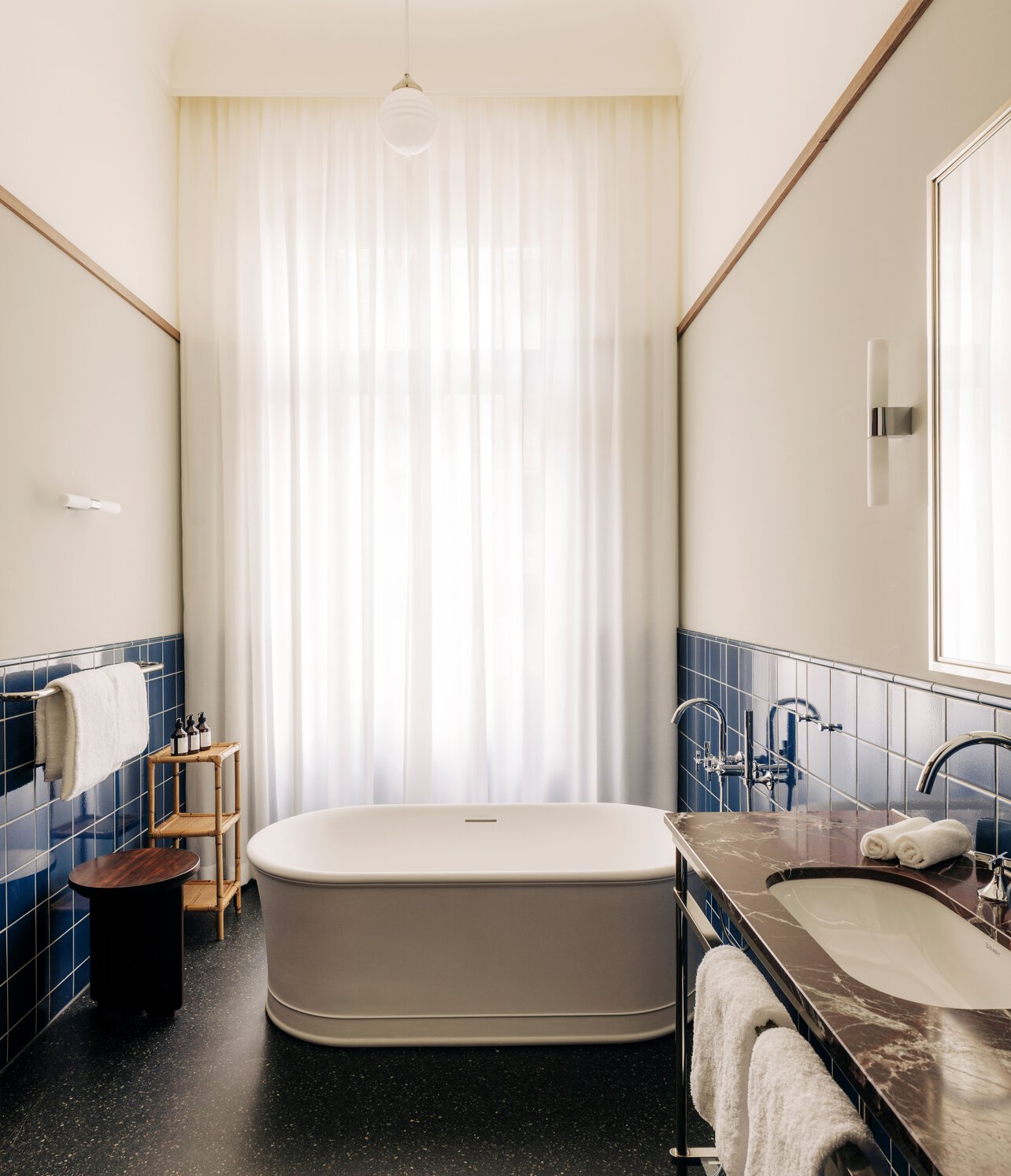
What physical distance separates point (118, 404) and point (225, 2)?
70.7 inches

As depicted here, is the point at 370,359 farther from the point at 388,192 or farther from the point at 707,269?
the point at 707,269

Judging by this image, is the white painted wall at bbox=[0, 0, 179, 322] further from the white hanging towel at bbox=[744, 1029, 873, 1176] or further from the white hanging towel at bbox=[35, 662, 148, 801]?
the white hanging towel at bbox=[744, 1029, 873, 1176]

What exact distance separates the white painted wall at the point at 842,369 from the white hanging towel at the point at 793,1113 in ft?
2.31

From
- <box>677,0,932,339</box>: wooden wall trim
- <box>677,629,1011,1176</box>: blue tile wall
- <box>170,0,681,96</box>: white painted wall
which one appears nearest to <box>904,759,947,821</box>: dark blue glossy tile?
<box>677,629,1011,1176</box>: blue tile wall

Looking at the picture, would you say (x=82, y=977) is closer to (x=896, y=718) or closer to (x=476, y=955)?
(x=476, y=955)

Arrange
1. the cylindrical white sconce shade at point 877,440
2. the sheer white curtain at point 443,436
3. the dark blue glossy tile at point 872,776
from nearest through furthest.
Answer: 1. the cylindrical white sconce shade at point 877,440
2. the dark blue glossy tile at point 872,776
3. the sheer white curtain at point 443,436

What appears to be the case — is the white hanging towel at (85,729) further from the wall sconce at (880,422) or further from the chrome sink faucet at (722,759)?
the wall sconce at (880,422)

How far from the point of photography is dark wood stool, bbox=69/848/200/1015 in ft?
7.59

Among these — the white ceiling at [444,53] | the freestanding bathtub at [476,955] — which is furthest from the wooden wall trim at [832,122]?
the freestanding bathtub at [476,955]

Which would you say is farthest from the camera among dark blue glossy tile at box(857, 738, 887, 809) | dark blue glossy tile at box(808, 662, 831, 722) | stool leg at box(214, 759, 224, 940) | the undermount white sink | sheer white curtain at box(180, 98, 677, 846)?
sheer white curtain at box(180, 98, 677, 846)

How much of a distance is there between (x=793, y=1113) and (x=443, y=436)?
9.11ft

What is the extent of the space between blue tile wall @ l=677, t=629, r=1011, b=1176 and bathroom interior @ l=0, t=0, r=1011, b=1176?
0.04 ft

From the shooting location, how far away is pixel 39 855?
227 cm

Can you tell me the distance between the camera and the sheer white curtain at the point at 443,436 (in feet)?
10.8
